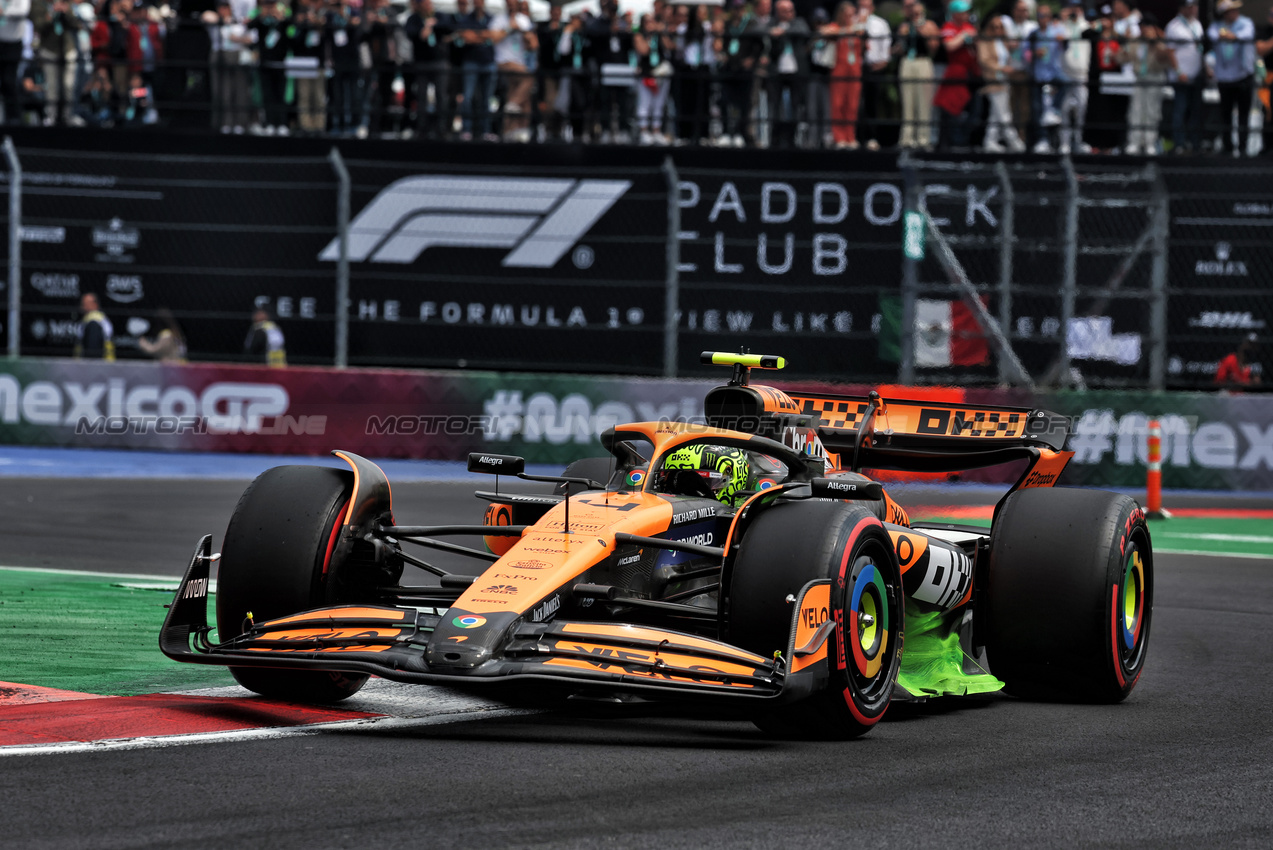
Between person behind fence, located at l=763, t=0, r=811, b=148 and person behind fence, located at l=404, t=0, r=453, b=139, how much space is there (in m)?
3.60

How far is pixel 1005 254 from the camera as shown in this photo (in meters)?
16.7

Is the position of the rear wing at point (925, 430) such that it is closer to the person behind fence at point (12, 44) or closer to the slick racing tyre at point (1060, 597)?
the slick racing tyre at point (1060, 597)

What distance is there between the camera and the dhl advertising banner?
1708cm

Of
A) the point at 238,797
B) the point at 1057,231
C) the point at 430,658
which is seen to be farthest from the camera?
the point at 1057,231

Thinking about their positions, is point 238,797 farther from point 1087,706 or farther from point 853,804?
point 1087,706

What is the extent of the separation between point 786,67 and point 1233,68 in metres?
4.74

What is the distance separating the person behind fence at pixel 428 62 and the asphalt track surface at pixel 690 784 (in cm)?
1357

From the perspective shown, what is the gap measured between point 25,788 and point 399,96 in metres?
15.8

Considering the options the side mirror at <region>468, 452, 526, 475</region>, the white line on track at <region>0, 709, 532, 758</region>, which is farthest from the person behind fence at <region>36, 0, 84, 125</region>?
the white line on track at <region>0, 709, 532, 758</region>

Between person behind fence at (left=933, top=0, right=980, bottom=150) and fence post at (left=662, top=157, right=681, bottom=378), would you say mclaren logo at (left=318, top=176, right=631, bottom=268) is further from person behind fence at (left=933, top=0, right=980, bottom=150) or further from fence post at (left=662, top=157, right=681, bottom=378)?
person behind fence at (left=933, top=0, right=980, bottom=150)

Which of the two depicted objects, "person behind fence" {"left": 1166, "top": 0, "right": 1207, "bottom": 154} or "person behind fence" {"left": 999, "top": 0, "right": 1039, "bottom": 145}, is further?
"person behind fence" {"left": 999, "top": 0, "right": 1039, "bottom": 145}

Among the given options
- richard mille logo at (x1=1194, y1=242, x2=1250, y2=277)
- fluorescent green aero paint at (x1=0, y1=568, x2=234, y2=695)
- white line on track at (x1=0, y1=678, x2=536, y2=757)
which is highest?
richard mille logo at (x1=1194, y1=242, x2=1250, y2=277)

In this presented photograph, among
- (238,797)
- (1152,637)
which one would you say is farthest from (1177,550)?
(238,797)

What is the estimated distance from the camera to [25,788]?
4879 millimetres
